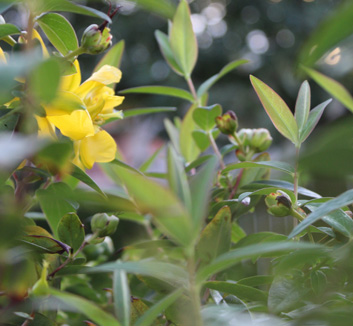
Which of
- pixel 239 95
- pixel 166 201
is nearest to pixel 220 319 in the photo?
pixel 166 201

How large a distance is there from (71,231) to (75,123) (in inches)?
2.2

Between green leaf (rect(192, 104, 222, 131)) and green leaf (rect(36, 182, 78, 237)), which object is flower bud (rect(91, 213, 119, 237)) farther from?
green leaf (rect(192, 104, 222, 131))

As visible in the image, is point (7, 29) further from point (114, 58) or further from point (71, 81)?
point (114, 58)

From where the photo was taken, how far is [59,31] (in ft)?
0.78

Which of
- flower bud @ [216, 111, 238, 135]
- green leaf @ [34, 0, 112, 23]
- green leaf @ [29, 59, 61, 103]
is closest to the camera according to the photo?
green leaf @ [29, 59, 61, 103]

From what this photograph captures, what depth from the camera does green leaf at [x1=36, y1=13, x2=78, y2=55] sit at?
0.23 meters

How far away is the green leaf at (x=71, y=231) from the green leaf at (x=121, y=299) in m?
0.07

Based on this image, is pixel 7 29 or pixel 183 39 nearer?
pixel 7 29

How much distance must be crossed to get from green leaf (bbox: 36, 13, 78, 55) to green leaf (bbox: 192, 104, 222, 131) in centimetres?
13

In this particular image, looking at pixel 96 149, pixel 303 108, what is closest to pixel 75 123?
pixel 96 149

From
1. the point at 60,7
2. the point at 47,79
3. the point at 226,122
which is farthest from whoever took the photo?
the point at 226,122

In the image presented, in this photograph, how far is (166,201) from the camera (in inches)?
4.6

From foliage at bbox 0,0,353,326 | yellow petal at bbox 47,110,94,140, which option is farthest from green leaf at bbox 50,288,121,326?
yellow petal at bbox 47,110,94,140

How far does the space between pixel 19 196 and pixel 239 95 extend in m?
3.17
